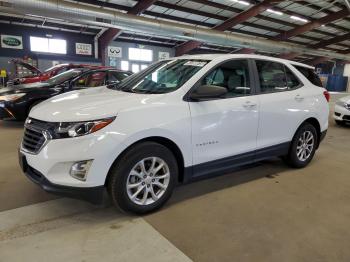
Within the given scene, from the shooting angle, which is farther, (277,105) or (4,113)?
(4,113)

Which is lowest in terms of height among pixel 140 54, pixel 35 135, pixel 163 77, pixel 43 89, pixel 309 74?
pixel 35 135

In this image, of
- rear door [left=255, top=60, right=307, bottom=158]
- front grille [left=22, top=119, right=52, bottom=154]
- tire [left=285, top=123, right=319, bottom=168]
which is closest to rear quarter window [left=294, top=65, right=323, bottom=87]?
rear door [left=255, top=60, right=307, bottom=158]

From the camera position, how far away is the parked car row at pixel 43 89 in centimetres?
605

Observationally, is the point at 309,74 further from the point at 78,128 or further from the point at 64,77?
the point at 64,77

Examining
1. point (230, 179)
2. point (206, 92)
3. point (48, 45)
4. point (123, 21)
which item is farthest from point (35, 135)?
point (48, 45)

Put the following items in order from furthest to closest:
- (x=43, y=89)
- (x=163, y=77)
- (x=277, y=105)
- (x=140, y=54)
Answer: (x=140, y=54)
(x=43, y=89)
(x=277, y=105)
(x=163, y=77)

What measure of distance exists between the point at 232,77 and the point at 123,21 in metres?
9.32

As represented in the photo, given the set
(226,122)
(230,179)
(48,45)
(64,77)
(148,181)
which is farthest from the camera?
(48,45)

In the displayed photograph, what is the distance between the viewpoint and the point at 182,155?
2730 millimetres

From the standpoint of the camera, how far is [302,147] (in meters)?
4.01

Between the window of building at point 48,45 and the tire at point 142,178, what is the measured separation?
1641cm

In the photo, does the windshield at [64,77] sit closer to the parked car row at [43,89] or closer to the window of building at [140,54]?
the parked car row at [43,89]

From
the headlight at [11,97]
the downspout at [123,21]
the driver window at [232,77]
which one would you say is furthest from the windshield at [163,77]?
the downspout at [123,21]

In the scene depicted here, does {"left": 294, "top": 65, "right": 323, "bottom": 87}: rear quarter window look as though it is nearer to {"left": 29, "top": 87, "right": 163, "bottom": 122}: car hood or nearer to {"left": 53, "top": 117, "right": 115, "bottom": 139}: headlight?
{"left": 29, "top": 87, "right": 163, "bottom": 122}: car hood
